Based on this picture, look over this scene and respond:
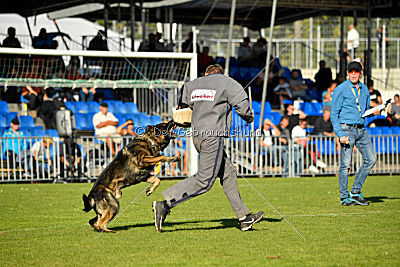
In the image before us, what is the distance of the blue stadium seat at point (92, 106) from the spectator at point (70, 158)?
3391 mm

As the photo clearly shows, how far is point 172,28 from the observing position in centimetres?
2272

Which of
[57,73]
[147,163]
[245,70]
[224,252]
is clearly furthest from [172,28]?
[224,252]

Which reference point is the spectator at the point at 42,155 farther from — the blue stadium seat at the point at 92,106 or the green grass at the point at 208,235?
the green grass at the point at 208,235

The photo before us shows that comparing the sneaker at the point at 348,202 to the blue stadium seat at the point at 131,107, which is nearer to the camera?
the sneaker at the point at 348,202

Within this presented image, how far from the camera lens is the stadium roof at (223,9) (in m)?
22.2

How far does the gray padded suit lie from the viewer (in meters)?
7.17

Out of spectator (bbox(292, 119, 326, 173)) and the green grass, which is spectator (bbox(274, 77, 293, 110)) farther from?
the green grass

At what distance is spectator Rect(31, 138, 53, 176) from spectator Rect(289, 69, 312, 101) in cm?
976

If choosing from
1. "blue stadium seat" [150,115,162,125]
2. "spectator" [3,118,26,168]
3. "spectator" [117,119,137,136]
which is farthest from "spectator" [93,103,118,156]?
"spectator" [3,118,26,168]

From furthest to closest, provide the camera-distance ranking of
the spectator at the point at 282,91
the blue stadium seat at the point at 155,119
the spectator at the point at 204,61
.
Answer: the spectator at the point at 282,91 < the spectator at the point at 204,61 < the blue stadium seat at the point at 155,119

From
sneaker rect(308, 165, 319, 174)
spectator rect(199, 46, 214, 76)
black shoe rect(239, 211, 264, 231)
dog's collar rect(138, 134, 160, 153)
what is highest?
spectator rect(199, 46, 214, 76)

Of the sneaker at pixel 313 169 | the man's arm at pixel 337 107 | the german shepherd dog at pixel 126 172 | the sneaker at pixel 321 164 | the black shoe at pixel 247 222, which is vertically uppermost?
the man's arm at pixel 337 107

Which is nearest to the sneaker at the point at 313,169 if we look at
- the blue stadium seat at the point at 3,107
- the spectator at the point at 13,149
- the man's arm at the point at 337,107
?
the man's arm at the point at 337,107

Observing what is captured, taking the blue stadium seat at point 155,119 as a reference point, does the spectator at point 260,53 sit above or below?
above
